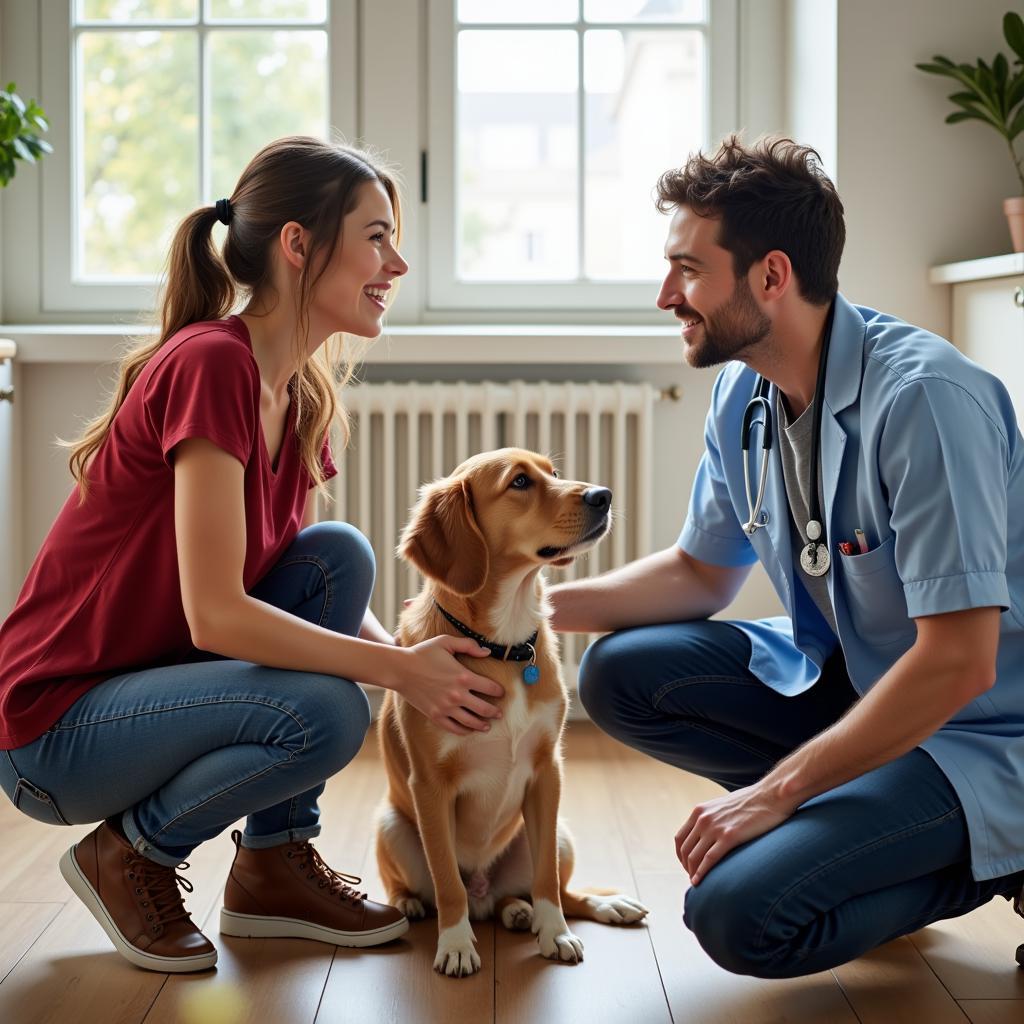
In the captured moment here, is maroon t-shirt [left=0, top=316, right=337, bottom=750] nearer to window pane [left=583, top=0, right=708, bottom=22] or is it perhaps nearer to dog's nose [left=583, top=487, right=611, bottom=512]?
dog's nose [left=583, top=487, right=611, bottom=512]

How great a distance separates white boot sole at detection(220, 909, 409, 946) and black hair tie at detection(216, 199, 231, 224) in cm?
105

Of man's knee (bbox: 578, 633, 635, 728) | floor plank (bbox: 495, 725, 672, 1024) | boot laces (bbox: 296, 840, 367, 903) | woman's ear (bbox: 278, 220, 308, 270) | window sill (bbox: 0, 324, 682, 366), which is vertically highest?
woman's ear (bbox: 278, 220, 308, 270)

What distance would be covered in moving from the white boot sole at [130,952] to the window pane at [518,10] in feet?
7.83

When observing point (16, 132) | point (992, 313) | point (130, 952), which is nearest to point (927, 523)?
point (130, 952)

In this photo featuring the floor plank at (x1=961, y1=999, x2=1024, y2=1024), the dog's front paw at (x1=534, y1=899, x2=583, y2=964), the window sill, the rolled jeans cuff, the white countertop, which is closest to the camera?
the floor plank at (x1=961, y1=999, x2=1024, y2=1024)

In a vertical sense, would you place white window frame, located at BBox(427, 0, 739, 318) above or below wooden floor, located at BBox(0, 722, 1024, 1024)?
above

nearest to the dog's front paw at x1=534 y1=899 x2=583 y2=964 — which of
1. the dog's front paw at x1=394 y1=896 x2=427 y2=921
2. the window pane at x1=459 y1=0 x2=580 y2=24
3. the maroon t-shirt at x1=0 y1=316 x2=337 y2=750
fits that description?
the dog's front paw at x1=394 y1=896 x2=427 y2=921

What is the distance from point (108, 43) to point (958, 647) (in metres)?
2.78

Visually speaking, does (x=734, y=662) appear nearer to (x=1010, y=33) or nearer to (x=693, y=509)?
(x=693, y=509)

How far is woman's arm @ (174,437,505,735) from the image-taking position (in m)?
1.66

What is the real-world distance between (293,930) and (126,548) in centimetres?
64

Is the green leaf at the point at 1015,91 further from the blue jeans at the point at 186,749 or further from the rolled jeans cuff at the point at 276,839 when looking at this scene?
the rolled jeans cuff at the point at 276,839

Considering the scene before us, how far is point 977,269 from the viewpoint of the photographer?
272 cm

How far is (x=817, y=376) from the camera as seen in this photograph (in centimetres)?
179
